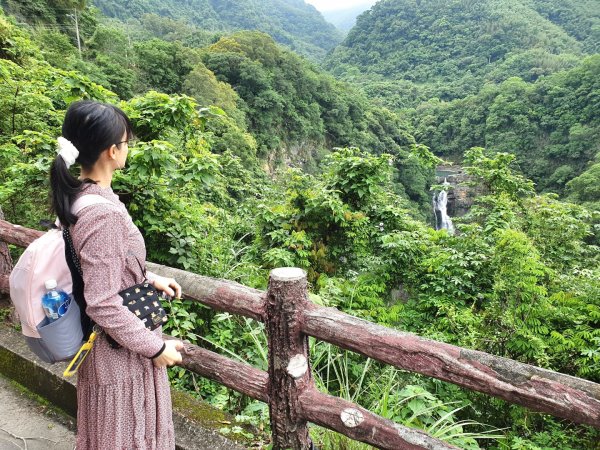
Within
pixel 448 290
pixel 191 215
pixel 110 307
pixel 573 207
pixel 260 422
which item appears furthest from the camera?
pixel 573 207

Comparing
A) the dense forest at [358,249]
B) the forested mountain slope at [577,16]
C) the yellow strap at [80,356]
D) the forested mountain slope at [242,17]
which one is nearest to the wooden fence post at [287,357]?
the dense forest at [358,249]

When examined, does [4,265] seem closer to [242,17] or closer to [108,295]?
[108,295]

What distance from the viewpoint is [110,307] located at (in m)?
1.15

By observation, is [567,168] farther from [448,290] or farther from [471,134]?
[448,290]

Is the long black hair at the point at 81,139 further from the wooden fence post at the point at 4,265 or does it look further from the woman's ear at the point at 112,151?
the wooden fence post at the point at 4,265

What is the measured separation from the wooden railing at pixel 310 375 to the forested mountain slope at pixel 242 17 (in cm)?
7703

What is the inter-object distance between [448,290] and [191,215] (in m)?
3.30

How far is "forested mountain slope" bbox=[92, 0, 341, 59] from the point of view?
71.6m

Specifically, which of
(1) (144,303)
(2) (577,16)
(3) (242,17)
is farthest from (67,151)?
(3) (242,17)

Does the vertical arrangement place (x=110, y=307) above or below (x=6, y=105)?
below

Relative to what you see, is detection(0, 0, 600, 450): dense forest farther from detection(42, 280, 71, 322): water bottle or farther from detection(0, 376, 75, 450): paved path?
detection(42, 280, 71, 322): water bottle

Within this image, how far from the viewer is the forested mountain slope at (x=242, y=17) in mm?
71625

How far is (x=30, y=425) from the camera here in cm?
219

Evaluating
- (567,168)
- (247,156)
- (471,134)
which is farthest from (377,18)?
(247,156)
